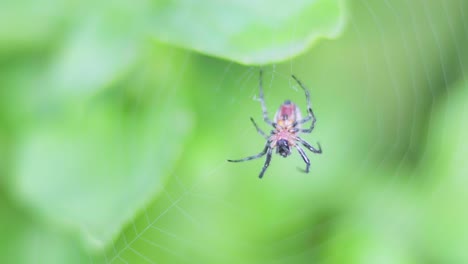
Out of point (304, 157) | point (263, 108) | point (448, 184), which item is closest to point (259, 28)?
point (263, 108)

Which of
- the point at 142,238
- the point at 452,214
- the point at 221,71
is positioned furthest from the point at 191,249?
the point at 452,214

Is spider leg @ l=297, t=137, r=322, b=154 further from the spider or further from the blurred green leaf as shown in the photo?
the blurred green leaf

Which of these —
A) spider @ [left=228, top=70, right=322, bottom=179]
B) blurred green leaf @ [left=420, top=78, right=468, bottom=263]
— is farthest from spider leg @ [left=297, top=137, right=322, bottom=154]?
blurred green leaf @ [left=420, top=78, right=468, bottom=263]

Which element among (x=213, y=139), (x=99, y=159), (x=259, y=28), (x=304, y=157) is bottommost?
(x=99, y=159)

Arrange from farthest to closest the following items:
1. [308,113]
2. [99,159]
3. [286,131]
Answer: [286,131] → [308,113] → [99,159]

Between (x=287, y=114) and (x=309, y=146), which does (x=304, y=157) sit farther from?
(x=287, y=114)

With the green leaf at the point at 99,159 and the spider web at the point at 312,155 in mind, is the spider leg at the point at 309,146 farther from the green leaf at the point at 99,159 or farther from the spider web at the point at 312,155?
the green leaf at the point at 99,159

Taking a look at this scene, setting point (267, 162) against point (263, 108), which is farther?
point (267, 162)

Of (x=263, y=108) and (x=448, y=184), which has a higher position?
(x=448, y=184)

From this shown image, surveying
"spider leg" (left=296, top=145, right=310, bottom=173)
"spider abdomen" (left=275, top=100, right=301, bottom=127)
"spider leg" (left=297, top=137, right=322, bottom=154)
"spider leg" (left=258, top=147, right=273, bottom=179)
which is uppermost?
"spider abdomen" (left=275, top=100, right=301, bottom=127)
